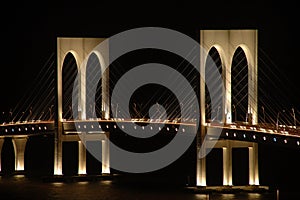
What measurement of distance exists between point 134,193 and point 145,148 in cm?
1942

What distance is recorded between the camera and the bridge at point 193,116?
1524 inches

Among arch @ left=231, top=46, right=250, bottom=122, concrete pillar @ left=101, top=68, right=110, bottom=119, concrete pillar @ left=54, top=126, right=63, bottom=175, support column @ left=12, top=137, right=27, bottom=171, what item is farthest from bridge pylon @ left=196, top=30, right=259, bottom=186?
support column @ left=12, top=137, right=27, bottom=171

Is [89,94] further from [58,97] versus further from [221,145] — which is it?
[221,145]

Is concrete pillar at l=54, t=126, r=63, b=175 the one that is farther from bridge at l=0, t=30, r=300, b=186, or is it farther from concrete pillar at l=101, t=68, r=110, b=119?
concrete pillar at l=101, t=68, r=110, b=119

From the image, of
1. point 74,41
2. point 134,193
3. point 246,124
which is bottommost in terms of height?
point 134,193

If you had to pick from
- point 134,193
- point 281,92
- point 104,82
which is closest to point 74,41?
point 104,82

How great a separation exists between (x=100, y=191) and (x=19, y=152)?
9.75 metres

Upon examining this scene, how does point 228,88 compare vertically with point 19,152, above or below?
above

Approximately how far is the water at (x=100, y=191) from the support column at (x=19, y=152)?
12.9ft

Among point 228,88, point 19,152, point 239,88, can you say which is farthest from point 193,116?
point 19,152

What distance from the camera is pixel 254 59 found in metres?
39.6

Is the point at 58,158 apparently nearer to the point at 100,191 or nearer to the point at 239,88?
the point at 100,191

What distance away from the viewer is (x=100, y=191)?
135 ft

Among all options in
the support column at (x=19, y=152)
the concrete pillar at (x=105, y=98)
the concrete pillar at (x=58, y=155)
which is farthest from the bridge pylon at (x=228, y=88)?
the support column at (x=19, y=152)
